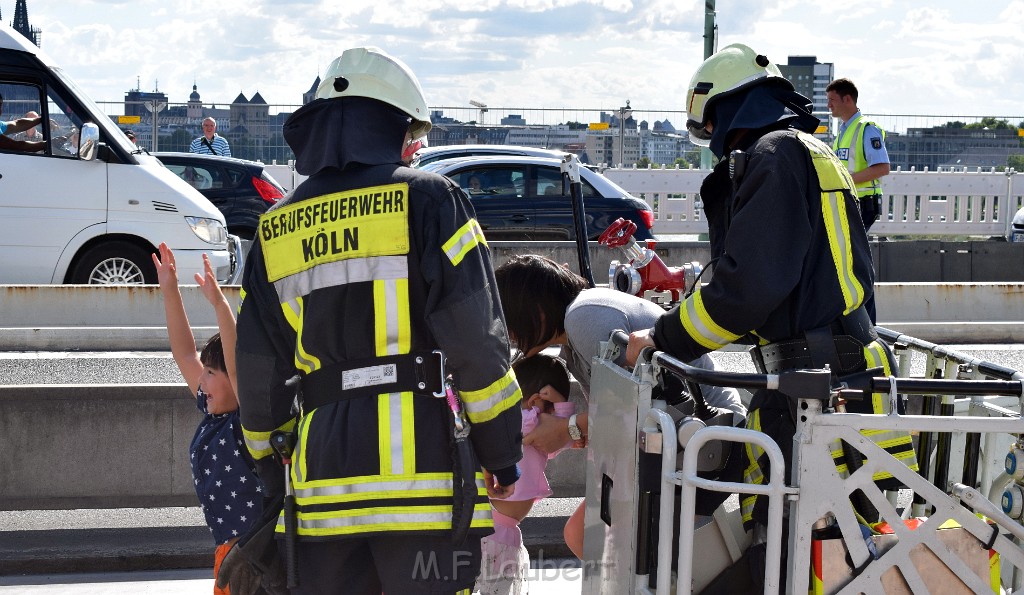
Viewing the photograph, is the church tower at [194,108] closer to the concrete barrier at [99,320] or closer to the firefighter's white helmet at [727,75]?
the concrete barrier at [99,320]

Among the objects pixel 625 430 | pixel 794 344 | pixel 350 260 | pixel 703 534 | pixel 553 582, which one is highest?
pixel 350 260

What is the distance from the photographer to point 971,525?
286cm

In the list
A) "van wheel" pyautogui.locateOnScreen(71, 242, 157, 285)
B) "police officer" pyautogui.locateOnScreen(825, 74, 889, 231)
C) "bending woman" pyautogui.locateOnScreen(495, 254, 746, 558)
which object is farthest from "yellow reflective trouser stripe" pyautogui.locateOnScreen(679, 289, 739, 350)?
"van wheel" pyautogui.locateOnScreen(71, 242, 157, 285)

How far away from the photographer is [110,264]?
11.5m

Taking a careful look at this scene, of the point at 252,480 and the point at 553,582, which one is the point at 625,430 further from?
the point at 553,582

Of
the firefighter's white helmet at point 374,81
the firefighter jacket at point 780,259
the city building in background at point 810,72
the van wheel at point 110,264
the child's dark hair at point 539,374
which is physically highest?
the city building in background at point 810,72

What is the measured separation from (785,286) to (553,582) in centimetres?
246

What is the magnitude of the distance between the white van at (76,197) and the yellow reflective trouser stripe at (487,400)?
8.66m

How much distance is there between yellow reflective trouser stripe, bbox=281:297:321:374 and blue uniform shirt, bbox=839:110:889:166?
23.1ft

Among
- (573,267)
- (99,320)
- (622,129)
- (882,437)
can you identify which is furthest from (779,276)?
(622,129)

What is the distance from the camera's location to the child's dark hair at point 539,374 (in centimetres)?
407

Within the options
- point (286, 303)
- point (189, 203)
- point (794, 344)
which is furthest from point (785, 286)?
point (189, 203)

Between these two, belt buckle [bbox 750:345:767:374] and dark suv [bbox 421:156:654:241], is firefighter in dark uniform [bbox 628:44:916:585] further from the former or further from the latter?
dark suv [bbox 421:156:654:241]

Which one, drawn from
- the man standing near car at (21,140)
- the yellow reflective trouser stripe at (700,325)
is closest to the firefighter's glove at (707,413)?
the yellow reflective trouser stripe at (700,325)
